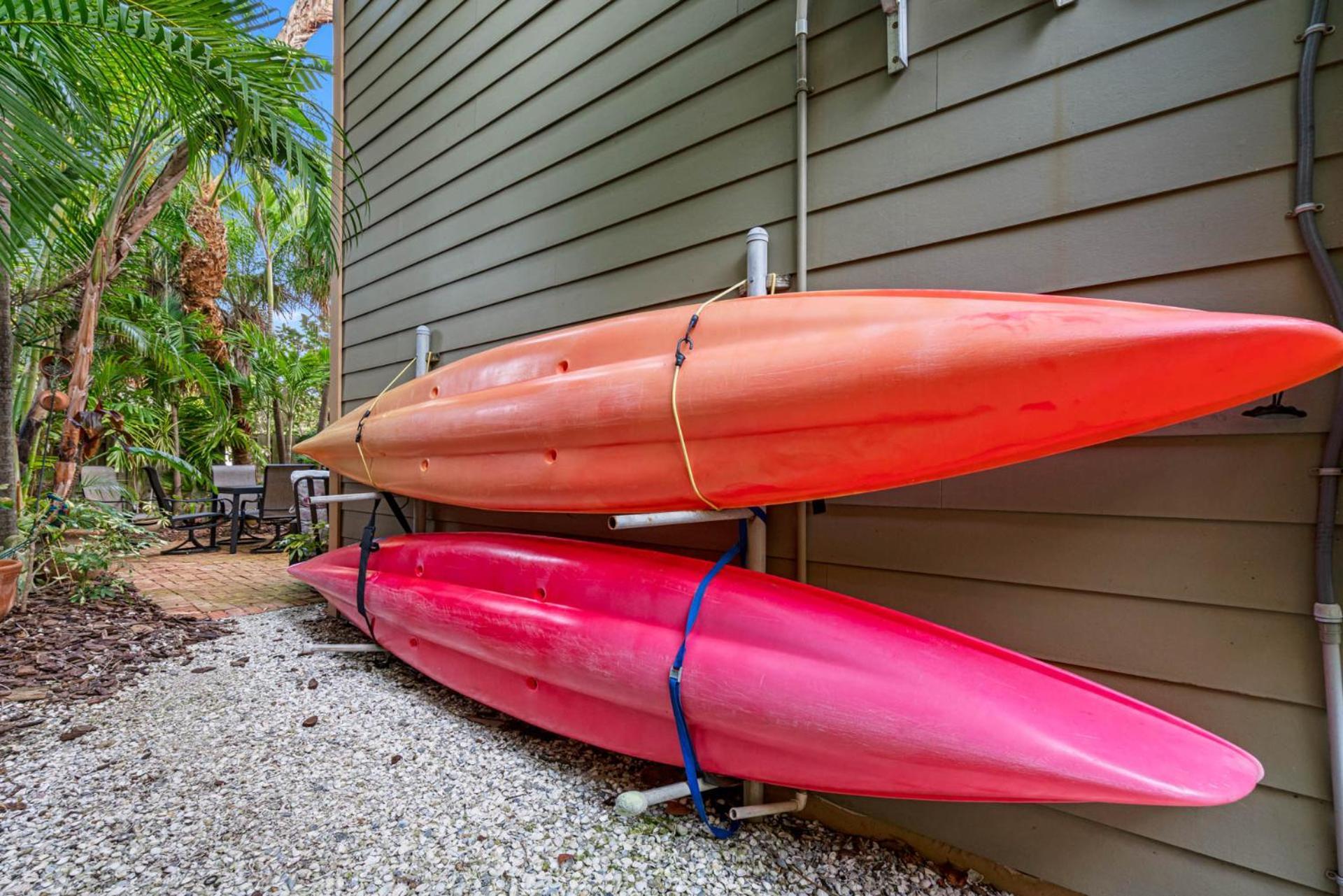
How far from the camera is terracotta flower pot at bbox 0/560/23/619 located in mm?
2471

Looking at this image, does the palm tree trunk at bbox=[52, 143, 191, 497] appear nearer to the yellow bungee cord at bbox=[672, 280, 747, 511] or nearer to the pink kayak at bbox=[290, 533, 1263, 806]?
the pink kayak at bbox=[290, 533, 1263, 806]

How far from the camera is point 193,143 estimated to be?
8.30ft

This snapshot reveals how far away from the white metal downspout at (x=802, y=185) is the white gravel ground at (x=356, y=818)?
0.70 metres

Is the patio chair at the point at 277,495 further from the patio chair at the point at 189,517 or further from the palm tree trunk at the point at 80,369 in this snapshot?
the palm tree trunk at the point at 80,369

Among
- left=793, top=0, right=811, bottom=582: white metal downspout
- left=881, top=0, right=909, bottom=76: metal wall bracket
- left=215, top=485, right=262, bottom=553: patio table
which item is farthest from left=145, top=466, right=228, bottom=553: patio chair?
Result: left=881, top=0, right=909, bottom=76: metal wall bracket

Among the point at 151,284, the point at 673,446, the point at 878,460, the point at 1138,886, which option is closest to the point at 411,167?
the point at 673,446

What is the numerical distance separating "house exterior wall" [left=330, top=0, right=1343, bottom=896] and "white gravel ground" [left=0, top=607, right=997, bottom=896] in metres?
0.42

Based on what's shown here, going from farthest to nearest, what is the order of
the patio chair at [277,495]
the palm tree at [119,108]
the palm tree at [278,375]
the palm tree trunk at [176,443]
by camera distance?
the palm tree at [278,375] < the palm tree trunk at [176,443] < the patio chair at [277,495] < the palm tree at [119,108]

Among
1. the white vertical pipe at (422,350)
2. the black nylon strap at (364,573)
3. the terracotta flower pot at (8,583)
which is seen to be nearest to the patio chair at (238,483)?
the terracotta flower pot at (8,583)

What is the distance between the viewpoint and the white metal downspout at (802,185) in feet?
4.78

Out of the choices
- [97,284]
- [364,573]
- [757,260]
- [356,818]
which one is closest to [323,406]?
[97,284]

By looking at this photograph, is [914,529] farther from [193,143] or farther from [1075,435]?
[193,143]

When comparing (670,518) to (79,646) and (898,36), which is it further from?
(79,646)

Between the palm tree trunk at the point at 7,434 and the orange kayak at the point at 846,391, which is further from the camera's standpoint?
the palm tree trunk at the point at 7,434
